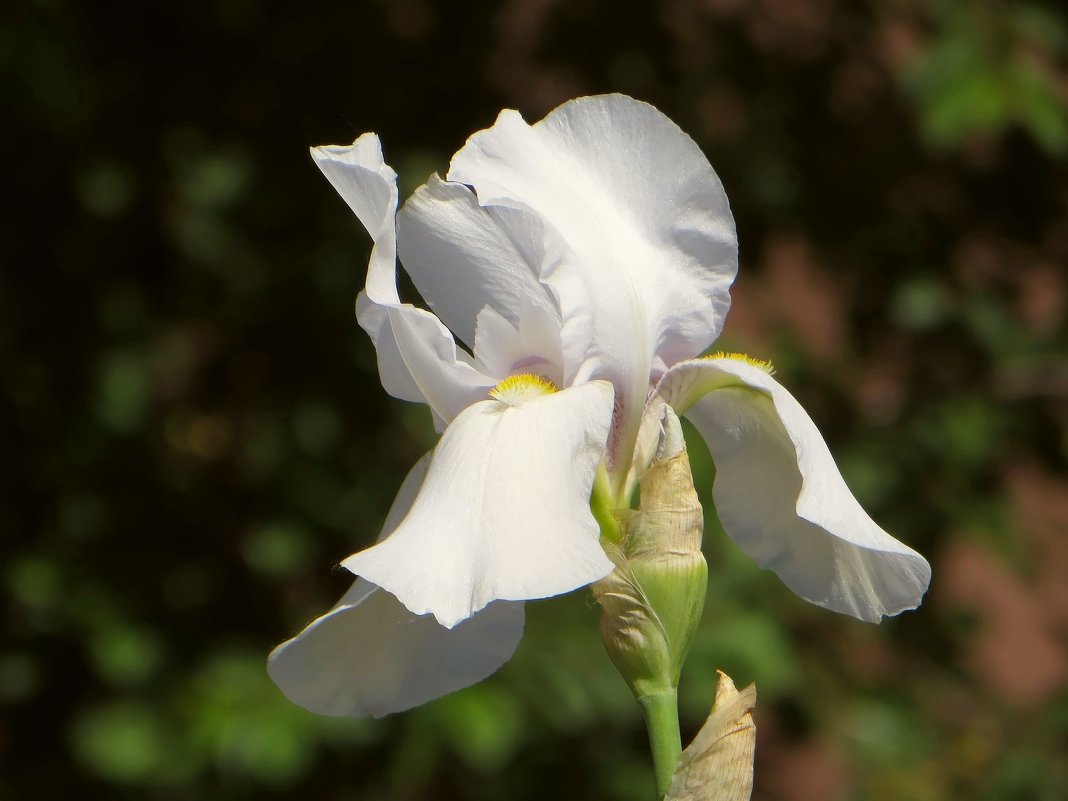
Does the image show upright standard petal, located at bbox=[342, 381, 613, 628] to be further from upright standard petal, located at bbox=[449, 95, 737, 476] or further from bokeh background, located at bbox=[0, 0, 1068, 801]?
bokeh background, located at bbox=[0, 0, 1068, 801]

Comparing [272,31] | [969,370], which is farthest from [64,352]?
[969,370]

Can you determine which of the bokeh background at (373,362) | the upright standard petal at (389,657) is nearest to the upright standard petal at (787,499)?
the upright standard petal at (389,657)

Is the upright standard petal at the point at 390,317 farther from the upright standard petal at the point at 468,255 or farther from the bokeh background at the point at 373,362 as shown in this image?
the bokeh background at the point at 373,362

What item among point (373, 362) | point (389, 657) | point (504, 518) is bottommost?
point (373, 362)

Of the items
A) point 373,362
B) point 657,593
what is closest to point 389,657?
point 657,593

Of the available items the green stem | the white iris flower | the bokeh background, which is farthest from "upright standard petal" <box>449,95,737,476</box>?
the bokeh background

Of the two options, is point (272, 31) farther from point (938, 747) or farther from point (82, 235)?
point (938, 747)

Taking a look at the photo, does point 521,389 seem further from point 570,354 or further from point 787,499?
point 787,499

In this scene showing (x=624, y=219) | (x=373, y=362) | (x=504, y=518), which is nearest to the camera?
(x=504, y=518)
